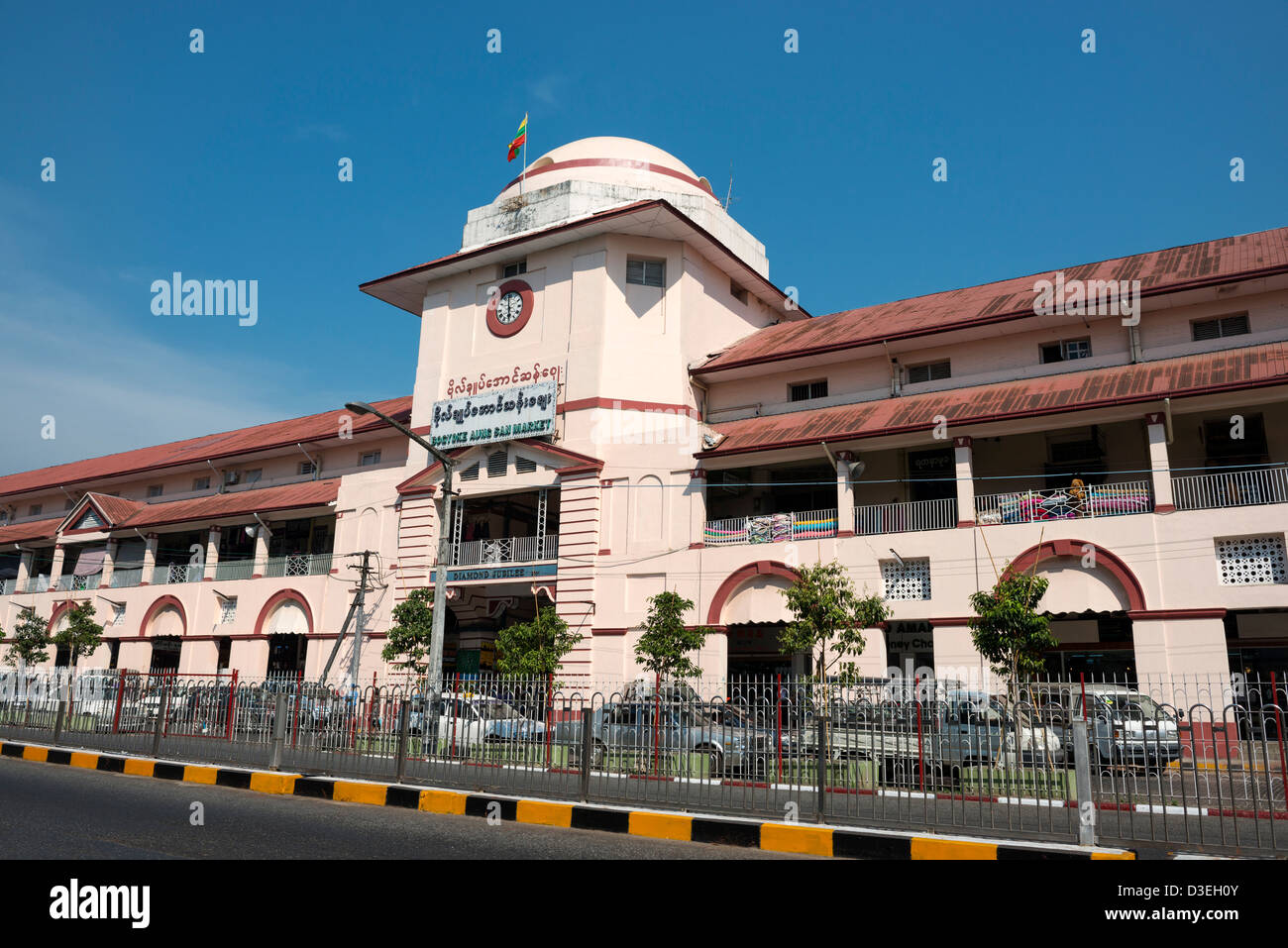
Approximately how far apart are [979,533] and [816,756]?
13.5 meters

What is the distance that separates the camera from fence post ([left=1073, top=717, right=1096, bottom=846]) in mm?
8375

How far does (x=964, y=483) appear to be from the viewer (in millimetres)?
22719

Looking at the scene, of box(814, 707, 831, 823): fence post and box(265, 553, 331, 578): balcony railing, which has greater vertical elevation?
box(265, 553, 331, 578): balcony railing

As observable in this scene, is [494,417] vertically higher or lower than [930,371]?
lower

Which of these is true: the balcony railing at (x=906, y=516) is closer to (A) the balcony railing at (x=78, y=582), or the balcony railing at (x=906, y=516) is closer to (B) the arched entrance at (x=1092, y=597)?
(B) the arched entrance at (x=1092, y=597)

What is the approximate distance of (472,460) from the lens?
29375 millimetres

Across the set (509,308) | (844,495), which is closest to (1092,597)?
(844,495)

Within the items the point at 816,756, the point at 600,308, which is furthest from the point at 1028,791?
the point at 600,308

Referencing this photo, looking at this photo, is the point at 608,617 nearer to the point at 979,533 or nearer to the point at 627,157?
the point at 979,533

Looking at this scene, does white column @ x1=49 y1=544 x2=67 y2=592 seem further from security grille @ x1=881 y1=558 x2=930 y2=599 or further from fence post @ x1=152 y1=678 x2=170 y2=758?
security grille @ x1=881 y1=558 x2=930 y2=599

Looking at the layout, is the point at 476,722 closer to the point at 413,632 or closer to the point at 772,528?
the point at 772,528

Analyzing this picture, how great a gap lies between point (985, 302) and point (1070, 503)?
6978 mm

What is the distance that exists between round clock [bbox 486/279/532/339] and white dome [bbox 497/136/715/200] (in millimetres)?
3566

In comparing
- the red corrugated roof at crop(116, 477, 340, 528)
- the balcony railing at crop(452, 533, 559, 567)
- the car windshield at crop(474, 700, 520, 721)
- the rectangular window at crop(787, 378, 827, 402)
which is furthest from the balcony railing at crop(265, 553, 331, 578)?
the car windshield at crop(474, 700, 520, 721)
